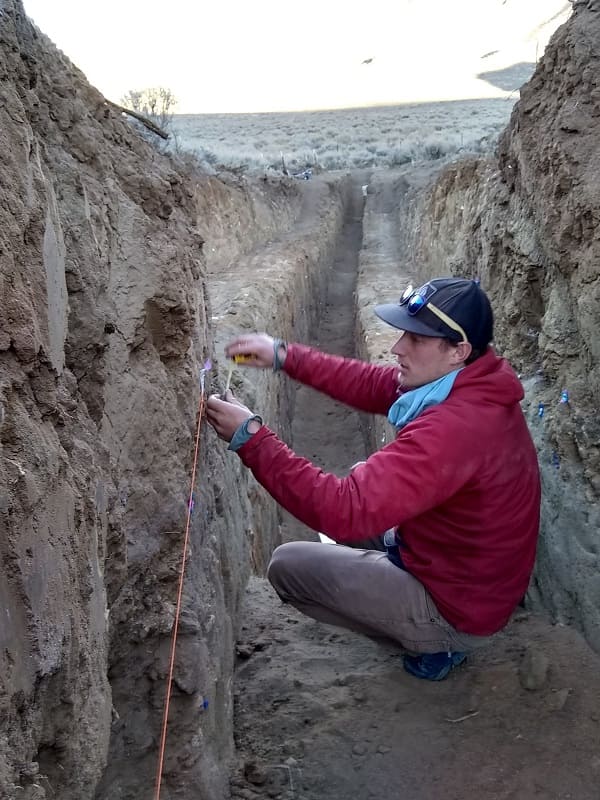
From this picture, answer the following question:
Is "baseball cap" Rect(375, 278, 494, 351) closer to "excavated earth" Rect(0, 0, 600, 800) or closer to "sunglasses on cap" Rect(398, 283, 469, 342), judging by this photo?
"sunglasses on cap" Rect(398, 283, 469, 342)

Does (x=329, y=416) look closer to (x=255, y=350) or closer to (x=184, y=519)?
(x=255, y=350)

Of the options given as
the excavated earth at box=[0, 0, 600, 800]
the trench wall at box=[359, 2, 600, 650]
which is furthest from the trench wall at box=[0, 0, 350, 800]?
the trench wall at box=[359, 2, 600, 650]

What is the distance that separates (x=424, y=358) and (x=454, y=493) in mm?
483

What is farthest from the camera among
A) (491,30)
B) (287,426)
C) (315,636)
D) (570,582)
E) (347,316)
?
(491,30)

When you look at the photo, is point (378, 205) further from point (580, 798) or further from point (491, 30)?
point (491, 30)

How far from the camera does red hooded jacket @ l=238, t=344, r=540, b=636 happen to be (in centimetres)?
226

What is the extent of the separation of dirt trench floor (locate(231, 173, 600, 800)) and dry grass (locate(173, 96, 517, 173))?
55.1ft

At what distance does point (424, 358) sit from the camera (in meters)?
2.56

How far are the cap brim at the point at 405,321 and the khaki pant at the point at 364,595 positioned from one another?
97 centimetres

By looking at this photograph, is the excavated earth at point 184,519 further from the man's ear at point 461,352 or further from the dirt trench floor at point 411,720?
the man's ear at point 461,352

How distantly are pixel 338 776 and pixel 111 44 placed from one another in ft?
264

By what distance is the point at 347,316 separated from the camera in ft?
42.6

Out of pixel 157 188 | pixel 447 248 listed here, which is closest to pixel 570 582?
pixel 157 188

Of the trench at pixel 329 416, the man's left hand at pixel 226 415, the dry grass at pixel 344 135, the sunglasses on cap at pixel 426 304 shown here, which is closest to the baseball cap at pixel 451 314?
the sunglasses on cap at pixel 426 304
